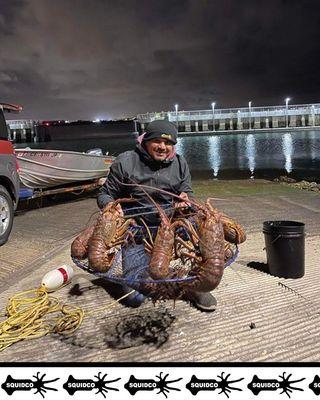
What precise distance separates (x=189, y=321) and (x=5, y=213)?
4.14m

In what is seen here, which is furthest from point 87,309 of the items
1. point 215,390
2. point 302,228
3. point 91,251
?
point 302,228

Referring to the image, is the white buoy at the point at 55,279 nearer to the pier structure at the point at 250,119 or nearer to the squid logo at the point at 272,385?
the squid logo at the point at 272,385

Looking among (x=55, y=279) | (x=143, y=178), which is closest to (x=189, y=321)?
(x=143, y=178)

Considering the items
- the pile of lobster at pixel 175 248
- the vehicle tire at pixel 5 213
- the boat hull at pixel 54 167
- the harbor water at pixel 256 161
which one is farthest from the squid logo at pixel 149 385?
the harbor water at pixel 256 161

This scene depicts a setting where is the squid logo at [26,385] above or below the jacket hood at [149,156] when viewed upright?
below

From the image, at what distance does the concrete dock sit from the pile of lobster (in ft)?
1.56

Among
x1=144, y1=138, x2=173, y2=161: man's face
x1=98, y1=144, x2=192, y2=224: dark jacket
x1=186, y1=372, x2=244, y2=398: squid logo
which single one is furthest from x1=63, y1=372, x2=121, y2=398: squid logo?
x1=144, y1=138, x2=173, y2=161: man's face

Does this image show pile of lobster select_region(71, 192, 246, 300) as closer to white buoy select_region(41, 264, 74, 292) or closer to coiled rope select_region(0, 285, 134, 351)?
coiled rope select_region(0, 285, 134, 351)

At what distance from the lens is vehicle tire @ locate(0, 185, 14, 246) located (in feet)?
20.5

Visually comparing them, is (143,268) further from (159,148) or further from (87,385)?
(159,148)

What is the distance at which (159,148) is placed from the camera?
375 centimetres

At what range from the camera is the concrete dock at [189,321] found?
303cm

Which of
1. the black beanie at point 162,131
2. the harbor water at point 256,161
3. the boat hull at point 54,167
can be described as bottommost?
the harbor water at point 256,161

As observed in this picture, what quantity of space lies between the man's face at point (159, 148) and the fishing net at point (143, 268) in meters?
0.53
